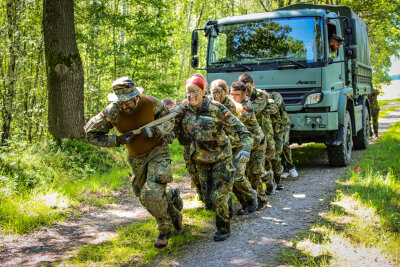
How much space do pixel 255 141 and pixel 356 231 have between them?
1919 millimetres

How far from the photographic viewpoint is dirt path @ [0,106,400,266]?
410cm

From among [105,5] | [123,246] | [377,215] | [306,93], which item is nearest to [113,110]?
[123,246]

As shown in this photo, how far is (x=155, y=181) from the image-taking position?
4.17 meters

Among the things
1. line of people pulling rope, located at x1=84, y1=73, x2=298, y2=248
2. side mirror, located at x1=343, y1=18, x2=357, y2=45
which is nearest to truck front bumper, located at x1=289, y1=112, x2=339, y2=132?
side mirror, located at x1=343, y1=18, x2=357, y2=45

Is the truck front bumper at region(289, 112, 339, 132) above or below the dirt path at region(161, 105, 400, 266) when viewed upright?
above

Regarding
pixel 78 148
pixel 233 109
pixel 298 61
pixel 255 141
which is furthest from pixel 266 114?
pixel 78 148

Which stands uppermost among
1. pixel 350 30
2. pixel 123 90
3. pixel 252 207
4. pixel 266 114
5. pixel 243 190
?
pixel 350 30

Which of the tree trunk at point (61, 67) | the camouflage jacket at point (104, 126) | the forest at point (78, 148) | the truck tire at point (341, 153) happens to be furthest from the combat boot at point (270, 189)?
the tree trunk at point (61, 67)

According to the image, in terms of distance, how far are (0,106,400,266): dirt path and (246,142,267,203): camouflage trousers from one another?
0.28m

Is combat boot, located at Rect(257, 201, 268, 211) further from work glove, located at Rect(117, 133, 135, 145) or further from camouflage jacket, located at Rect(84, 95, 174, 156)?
work glove, located at Rect(117, 133, 135, 145)

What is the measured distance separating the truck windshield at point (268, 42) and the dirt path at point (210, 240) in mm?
Answer: 2630

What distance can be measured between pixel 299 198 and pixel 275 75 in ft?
8.75

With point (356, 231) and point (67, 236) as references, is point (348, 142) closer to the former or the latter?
point (356, 231)

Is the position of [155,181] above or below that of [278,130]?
below
